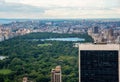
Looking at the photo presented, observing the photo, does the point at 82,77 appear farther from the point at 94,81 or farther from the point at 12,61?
the point at 12,61

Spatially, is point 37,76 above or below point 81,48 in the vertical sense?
below

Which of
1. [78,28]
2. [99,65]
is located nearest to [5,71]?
[99,65]

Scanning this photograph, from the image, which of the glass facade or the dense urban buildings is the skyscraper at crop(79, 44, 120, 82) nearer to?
the glass facade

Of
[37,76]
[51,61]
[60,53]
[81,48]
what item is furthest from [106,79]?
[60,53]

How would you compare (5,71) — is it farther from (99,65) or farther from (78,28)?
(78,28)

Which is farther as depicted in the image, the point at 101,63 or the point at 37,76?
the point at 37,76

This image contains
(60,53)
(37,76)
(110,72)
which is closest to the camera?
(110,72)

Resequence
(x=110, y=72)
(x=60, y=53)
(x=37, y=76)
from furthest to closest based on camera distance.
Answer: (x=60, y=53) < (x=37, y=76) < (x=110, y=72)

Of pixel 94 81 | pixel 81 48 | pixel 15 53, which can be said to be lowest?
pixel 15 53
